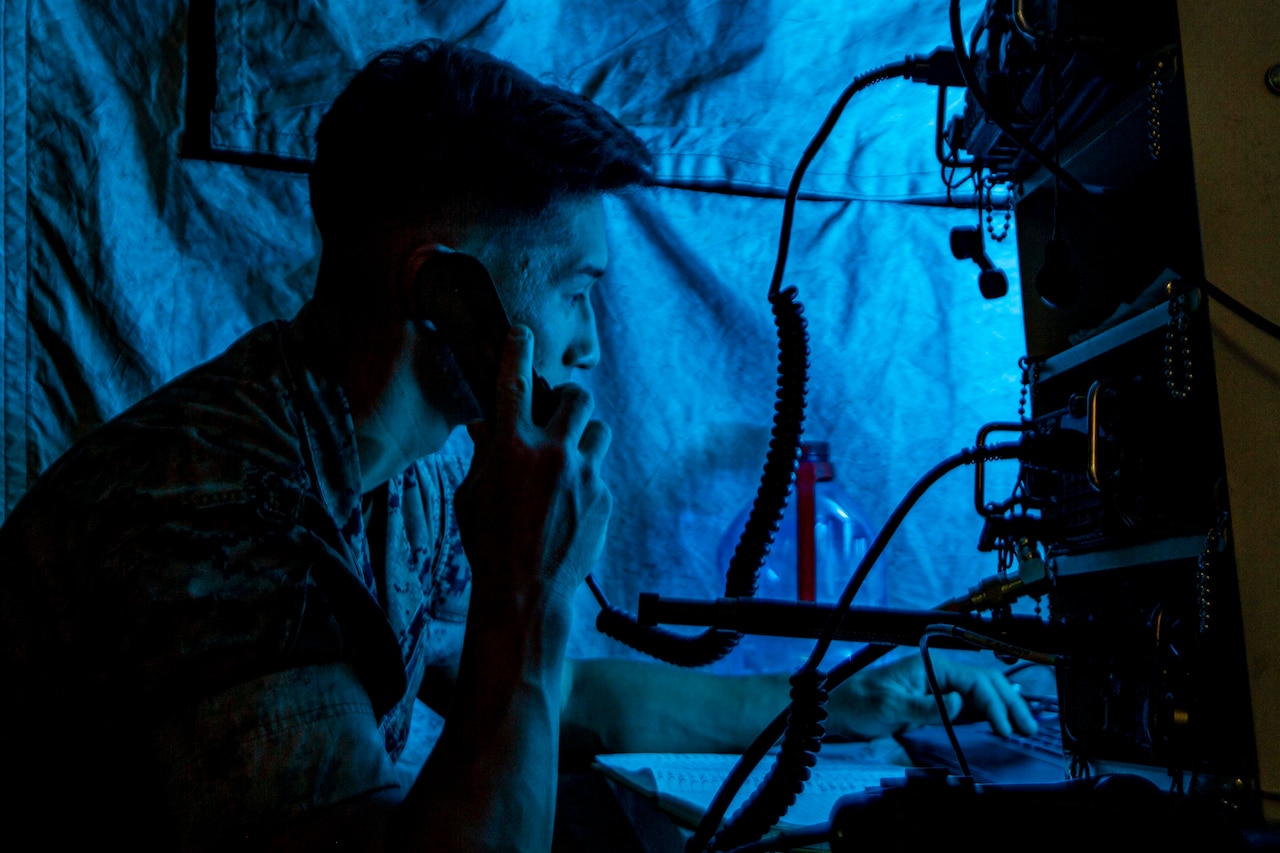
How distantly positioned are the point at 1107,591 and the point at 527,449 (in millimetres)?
493

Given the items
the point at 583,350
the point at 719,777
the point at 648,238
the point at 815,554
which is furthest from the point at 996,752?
the point at 648,238

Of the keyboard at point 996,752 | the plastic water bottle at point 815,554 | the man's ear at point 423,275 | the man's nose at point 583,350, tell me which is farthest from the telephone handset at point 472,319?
the plastic water bottle at point 815,554

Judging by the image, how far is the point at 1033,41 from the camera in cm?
70

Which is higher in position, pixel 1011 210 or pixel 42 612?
pixel 1011 210

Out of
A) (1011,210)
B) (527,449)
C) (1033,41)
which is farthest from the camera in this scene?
(1011,210)

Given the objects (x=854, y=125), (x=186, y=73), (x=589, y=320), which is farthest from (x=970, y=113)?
(x=186, y=73)

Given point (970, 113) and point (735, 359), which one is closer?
point (970, 113)

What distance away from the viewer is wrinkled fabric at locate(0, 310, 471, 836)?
62cm

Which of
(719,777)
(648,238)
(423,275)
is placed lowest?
(719,777)

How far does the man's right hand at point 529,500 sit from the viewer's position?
76 centimetres

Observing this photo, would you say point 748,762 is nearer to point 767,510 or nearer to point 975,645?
point 975,645

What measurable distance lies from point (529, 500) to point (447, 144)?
1.43 feet

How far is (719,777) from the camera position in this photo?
3.17ft

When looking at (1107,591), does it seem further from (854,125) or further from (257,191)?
(257,191)
